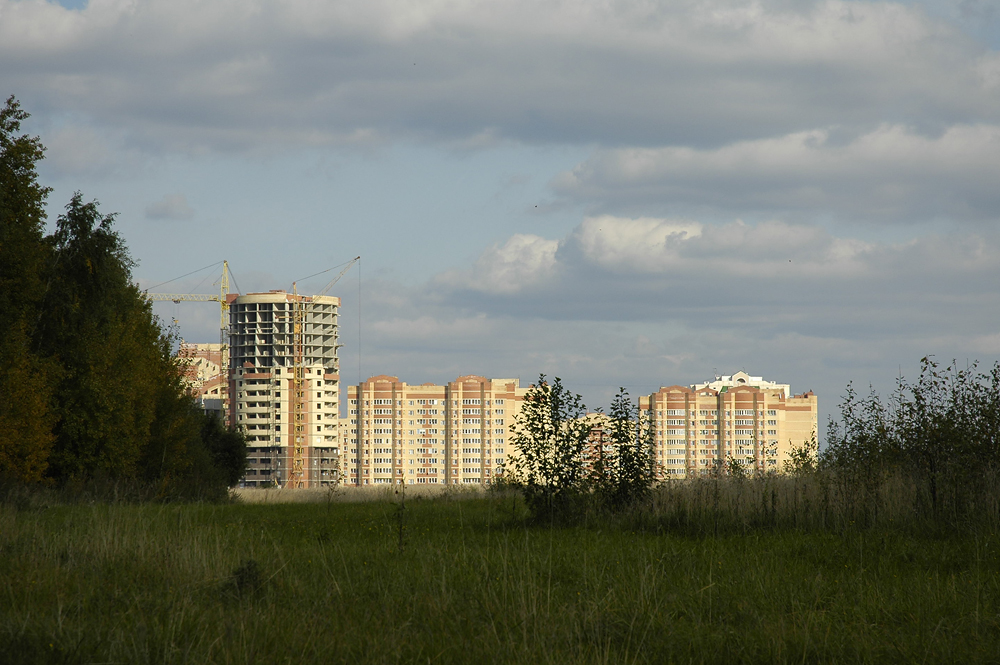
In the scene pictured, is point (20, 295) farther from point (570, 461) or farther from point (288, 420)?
point (288, 420)

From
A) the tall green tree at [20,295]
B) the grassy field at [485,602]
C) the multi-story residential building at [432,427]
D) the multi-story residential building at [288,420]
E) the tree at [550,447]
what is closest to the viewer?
the grassy field at [485,602]

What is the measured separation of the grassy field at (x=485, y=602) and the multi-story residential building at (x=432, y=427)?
15081cm

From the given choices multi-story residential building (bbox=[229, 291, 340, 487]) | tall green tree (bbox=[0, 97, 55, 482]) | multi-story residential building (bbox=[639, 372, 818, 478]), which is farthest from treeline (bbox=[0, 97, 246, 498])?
multi-story residential building (bbox=[229, 291, 340, 487])

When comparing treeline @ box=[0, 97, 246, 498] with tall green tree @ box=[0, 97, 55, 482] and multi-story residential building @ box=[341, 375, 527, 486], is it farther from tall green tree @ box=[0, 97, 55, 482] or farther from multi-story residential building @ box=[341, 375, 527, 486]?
multi-story residential building @ box=[341, 375, 527, 486]

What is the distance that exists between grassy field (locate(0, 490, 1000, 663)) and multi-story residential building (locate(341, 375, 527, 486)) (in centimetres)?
15081

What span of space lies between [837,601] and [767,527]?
6809mm

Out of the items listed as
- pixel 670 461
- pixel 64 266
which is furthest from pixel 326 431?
pixel 64 266

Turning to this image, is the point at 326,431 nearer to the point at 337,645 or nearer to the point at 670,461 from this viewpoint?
the point at 670,461

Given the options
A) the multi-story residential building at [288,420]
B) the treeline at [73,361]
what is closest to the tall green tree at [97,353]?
the treeline at [73,361]

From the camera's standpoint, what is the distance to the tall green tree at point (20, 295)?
26.4 metres

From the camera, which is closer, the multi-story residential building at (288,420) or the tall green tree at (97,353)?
the tall green tree at (97,353)

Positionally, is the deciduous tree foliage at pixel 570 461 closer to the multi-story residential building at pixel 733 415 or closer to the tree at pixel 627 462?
the tree at pixel 627 462

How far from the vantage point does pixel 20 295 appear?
26.8 metres

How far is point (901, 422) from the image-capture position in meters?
17.1
